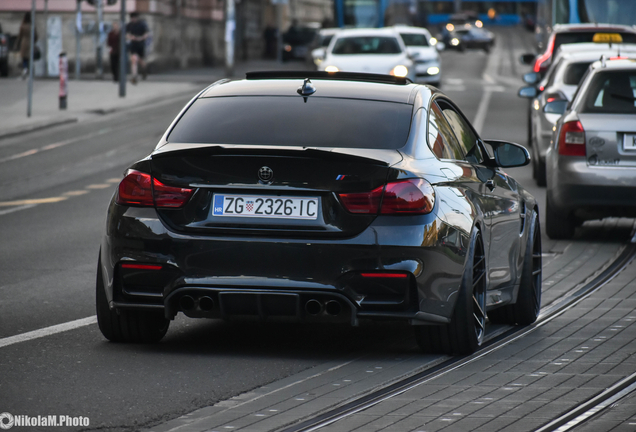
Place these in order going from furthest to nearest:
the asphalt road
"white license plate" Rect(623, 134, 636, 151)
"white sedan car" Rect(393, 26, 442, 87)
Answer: "white sedan car" Rect(393, 26, 442, 87)
"white license plate" Rect(623, 134, 636, 151)
the asphalt road

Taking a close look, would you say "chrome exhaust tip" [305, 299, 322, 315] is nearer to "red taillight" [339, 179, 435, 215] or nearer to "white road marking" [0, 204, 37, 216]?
"red taillight" [339, 179, 435, 215]

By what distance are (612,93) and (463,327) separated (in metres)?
5.75

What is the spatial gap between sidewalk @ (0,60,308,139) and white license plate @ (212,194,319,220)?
56.4 ft

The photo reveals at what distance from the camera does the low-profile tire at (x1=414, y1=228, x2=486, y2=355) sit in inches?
256

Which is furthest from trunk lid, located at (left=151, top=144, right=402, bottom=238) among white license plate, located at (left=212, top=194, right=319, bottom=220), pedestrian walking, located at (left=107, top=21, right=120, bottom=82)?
pedestrian walking, located at (left=107, top=21, right=120, bottom=82)

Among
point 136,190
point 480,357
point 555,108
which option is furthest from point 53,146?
point 480,357

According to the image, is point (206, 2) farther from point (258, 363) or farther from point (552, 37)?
point (258, 363)

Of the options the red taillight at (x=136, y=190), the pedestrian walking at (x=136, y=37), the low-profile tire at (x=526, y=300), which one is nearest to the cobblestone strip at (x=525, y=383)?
the low-profile tire at (x=526, y=300)

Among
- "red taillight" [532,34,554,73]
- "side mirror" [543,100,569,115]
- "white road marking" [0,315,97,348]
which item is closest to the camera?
"white road marking" [0,315,97,348]

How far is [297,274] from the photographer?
621 centimetres

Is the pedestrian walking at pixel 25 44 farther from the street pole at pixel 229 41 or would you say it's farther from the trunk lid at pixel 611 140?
the trunk lid at pixel 611 140

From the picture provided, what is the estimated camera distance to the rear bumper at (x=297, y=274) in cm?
619

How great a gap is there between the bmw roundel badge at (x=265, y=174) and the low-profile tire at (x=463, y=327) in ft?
3.58

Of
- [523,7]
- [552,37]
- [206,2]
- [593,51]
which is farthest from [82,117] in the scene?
Answer: [523,7]
